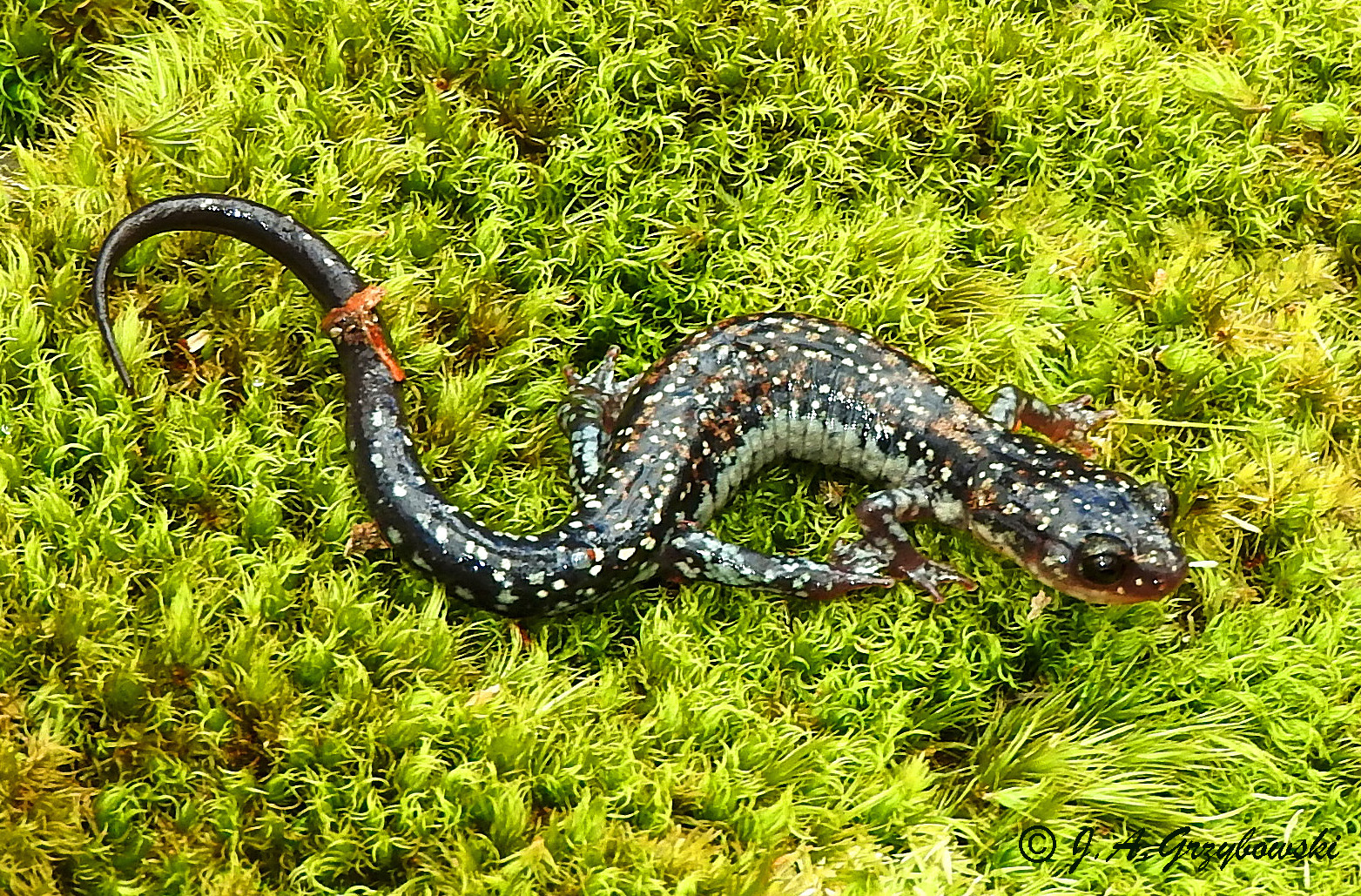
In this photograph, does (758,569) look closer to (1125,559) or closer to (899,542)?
(899,542)

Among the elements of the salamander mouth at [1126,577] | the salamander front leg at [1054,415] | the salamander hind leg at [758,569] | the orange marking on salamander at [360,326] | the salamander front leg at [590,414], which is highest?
the orange marking on salamander at [360,326]

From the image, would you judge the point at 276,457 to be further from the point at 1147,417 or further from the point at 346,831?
the point at 1147,417

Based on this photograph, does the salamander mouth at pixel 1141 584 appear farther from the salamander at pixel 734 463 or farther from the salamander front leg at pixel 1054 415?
the salamander front leg at pixel 1054 415

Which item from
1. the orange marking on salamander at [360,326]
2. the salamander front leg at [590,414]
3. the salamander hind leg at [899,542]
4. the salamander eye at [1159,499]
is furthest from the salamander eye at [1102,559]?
the orange marking on salamander at [360,326]

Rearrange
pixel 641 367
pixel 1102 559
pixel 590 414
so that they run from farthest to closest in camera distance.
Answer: pixel 641 367, pixel 590 414, pixel 1102 559

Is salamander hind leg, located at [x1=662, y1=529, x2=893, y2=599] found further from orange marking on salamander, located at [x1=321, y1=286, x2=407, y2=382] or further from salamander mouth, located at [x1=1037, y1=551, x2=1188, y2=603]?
orange marking on salamander, located at [x1=321, y1=286, x2=407, y2=382]

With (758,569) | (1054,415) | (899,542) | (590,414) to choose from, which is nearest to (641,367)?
(590,414)
